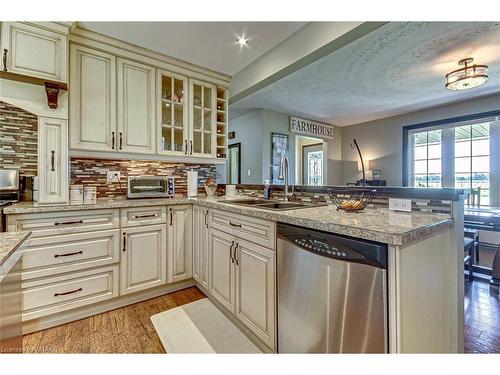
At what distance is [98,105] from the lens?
7.33 ft

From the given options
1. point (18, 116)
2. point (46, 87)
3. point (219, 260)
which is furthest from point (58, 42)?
point (219, 260)

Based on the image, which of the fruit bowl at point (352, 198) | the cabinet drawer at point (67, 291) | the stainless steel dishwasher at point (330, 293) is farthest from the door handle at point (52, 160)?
the fruit bowl at point (352, 198)

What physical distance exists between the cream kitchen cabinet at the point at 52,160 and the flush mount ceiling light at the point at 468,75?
4229mm

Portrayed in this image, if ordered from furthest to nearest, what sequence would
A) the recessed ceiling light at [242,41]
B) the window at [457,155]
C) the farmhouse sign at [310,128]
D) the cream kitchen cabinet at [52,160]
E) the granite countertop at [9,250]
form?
the farmhouse sign at [310,128] → the window at [457,155] → the recessed ceiling light at [242,41] → the cream kitchen cabinet at [52,160] → the granite countertop at [9,250]

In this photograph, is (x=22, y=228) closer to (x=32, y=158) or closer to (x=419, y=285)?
(x=32, y=158)

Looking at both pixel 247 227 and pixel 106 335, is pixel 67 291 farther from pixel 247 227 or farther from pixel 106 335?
pixel 247 227

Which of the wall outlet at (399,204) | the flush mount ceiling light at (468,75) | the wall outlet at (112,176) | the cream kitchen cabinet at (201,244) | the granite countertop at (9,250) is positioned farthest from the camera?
the flush mount ceiling light at (468,75)

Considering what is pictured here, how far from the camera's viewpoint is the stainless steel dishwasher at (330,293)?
38.4 inches

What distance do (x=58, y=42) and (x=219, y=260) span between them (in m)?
2.20

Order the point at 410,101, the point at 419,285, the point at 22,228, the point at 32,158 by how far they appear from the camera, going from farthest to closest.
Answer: the point at 410,101
the point at 32,158
the point at 22,228
the point at 419,285

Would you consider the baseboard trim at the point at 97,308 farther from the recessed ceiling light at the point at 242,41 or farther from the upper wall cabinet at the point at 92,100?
the recessed ceiling light at the point at 242,41

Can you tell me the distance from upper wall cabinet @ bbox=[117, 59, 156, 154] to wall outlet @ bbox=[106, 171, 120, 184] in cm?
36

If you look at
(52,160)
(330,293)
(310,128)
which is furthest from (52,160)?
(310,128)

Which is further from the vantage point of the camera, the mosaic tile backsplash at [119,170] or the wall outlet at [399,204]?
the mosaic tile backsplash at [119,170]
